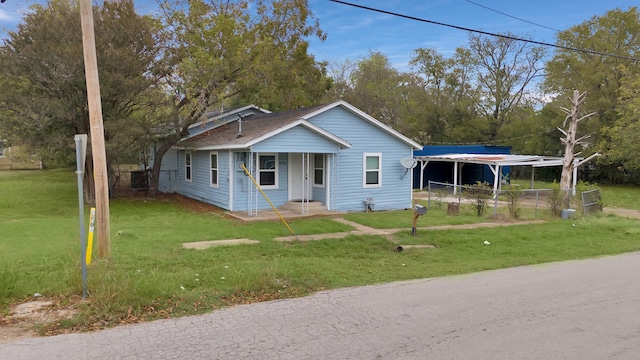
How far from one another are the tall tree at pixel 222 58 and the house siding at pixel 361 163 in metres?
3.30

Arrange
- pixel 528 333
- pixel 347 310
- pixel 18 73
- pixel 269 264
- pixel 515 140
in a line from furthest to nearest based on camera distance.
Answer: pixel 515 140
pixel 18 73
pixel 269 264
pixel 347 310
pixel 528 333

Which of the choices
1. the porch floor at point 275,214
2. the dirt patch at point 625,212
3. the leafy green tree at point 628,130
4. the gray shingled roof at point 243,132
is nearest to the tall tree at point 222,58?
the gray shingled roof at point 243,132

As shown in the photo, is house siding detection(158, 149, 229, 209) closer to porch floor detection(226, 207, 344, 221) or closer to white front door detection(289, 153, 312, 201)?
porch floor detection(226, 207, 344, 221)

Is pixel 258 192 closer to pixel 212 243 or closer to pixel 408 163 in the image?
pixel 408 163

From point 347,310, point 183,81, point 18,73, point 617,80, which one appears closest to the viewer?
point 347,310

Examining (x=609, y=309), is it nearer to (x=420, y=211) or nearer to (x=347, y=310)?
(x=347, y=310)

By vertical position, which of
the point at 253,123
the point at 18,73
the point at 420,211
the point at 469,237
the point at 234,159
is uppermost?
the point at 18,73

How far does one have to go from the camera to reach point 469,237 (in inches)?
462

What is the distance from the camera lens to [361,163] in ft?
56.2

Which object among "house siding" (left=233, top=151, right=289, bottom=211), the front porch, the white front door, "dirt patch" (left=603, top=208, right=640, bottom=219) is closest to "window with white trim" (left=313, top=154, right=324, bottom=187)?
the white front door

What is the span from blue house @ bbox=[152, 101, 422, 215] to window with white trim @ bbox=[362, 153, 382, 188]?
0.12 feet

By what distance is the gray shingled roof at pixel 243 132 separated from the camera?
1505 centimetres

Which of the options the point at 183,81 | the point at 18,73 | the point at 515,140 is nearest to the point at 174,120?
the point at 183,81

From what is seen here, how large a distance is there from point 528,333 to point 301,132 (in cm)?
1123
